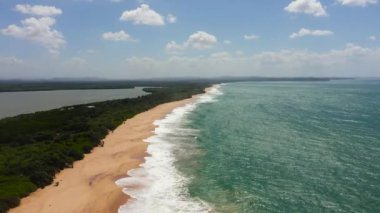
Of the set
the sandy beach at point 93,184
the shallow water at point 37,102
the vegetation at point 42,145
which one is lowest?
the sandy beach at point 93,184

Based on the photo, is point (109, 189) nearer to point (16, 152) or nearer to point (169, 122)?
point (16, 152)

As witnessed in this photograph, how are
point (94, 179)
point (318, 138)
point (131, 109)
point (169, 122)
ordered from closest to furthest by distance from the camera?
point (94, 179), point (318, 138), point (169, 122), point (131, 109)

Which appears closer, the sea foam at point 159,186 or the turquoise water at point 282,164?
the sea foam at point 159,186

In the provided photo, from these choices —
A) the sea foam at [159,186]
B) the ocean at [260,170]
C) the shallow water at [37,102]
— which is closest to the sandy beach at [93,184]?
the sea foam at [159,186]

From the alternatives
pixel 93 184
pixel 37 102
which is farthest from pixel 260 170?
Answer: pixel 37 102

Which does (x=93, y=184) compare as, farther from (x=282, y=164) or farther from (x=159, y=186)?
(x=282, y=164)

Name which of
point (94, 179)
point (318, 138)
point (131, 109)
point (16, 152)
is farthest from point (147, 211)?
point (131, 109)

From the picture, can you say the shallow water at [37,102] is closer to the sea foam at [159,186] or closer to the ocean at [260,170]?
the ocean at [260,170]

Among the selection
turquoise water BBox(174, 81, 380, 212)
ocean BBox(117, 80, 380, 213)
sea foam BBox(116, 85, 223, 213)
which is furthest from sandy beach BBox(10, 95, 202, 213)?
turquoise water BBox(174, 81, 380, 212)
